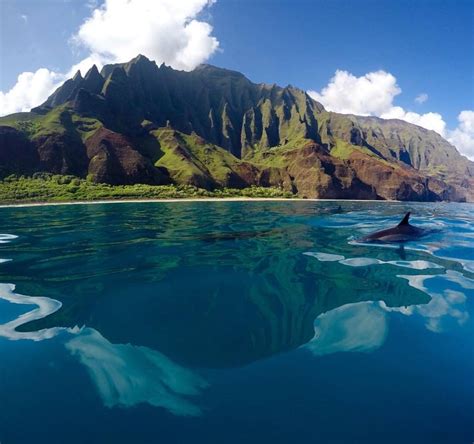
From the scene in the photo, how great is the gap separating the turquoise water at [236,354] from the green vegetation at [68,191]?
330 feet

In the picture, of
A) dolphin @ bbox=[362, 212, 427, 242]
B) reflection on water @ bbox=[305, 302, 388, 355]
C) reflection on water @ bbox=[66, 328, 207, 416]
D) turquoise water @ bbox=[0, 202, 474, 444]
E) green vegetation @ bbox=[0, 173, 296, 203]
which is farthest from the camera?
green vegetation @ bbox=[0, 173, 296, 203]

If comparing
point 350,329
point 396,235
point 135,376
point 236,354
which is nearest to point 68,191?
point 396,235

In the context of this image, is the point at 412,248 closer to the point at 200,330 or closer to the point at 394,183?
the point at 200,330

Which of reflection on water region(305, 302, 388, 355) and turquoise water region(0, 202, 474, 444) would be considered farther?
reflection on water region(305, 302, 388, 355)

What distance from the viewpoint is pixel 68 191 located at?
115 meters

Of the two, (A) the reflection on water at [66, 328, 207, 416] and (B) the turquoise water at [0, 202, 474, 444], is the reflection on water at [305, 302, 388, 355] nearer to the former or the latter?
(B) the turquoise water at [0, 202, 474, 444]

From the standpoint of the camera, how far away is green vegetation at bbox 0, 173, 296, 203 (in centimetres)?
10294

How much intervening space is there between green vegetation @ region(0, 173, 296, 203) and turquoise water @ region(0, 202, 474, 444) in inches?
3963

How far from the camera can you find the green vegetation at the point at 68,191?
102938 millimetres

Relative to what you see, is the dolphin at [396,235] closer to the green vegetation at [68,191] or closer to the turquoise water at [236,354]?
the turquoise water at [236,354]

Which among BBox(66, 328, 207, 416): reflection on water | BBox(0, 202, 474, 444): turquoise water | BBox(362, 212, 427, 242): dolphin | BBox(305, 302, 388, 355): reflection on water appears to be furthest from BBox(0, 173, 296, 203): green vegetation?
BBox(305, 302, 388, 355): reflection on water

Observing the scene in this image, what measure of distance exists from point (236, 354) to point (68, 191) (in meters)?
123

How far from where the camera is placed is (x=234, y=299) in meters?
11.4

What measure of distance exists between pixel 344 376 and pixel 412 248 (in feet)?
55.3
